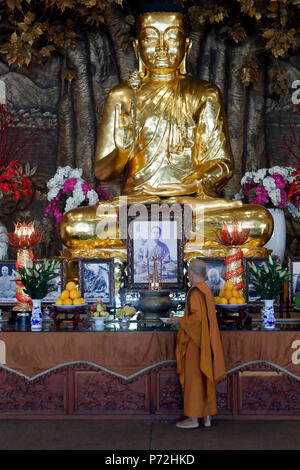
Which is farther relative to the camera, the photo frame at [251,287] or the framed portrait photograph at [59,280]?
the framed portrait photograph at [59,280]

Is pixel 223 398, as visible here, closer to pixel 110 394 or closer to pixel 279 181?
pixel 110 394

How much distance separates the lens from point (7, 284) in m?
5.18

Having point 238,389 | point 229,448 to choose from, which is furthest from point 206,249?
point 229,448

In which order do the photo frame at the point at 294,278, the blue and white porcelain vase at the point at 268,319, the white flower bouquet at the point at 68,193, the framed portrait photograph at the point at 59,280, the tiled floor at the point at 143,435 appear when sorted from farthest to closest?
the white flower bouquet at the point at 68,193 → the framed portrait photograph at the point at 59,280 → the photo frame at the point at 294,278 → the blue and white porcelain vase at the point at 268,319 → the tiled floor at the point at 143,435

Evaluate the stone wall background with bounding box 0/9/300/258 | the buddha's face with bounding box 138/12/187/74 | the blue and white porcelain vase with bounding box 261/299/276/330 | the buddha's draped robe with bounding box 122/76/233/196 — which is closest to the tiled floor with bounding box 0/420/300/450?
the blue and white porcelain vase with bounding box 261/299/276/330

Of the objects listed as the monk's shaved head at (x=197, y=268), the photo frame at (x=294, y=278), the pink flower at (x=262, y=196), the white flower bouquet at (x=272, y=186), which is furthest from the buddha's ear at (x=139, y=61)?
the monk's shaved head at (x=197, y=268)

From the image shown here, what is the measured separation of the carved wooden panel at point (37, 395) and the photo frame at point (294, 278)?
189 centimetres

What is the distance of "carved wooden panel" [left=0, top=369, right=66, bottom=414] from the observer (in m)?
3.90

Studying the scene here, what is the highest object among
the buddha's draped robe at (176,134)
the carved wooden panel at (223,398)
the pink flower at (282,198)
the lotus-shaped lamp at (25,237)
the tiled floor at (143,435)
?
the buddha's draped robe at (176,134)

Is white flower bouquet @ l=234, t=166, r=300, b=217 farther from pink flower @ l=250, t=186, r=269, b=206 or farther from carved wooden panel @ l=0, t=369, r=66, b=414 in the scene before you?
carved wooden panel @ l=0, t=369, r=66, b=414

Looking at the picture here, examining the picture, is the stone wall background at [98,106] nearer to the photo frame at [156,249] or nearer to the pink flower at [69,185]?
the pink flower at [69,185]

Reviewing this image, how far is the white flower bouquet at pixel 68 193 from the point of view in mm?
6305

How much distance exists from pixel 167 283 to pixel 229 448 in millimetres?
1918
